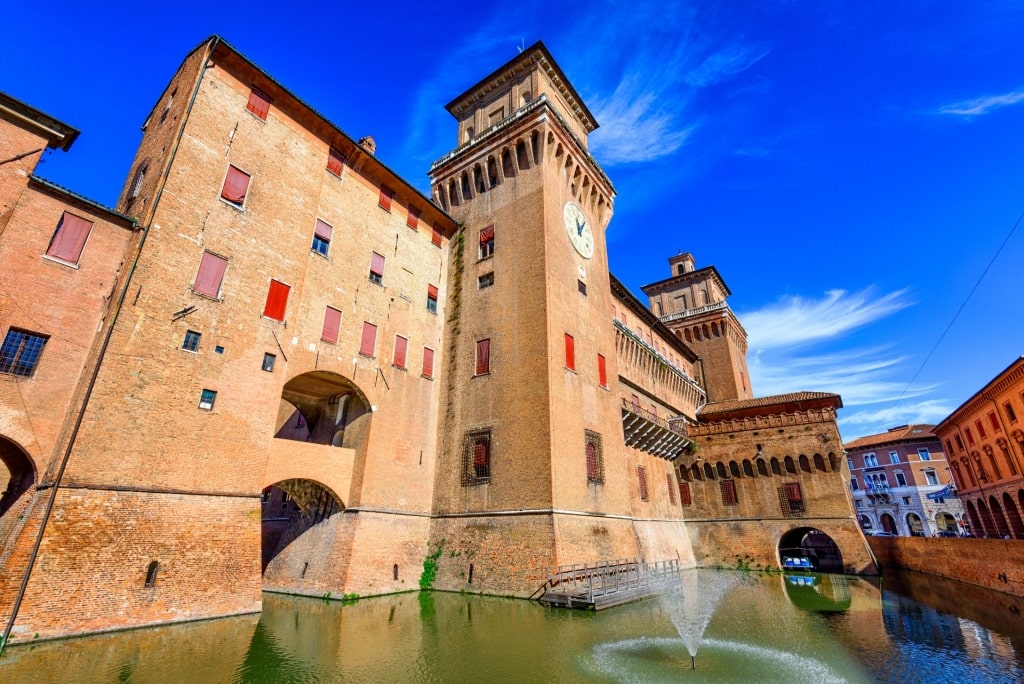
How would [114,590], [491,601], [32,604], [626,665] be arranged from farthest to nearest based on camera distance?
1. [491,601]
2. [114,590]
3. [32,604]
4. [626,665]

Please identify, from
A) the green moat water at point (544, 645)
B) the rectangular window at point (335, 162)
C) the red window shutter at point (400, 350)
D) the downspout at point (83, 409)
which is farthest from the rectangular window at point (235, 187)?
the green moat water at point (544, 645)

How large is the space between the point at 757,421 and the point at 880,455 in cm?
3207

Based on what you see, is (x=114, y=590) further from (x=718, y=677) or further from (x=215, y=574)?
(x=718, y=677)

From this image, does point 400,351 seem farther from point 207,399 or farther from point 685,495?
point 685,495

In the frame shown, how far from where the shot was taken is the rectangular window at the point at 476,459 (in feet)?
64.0

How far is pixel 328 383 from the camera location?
19.4 metres

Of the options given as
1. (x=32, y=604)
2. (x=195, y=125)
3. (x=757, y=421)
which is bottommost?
(x=32, y=604)

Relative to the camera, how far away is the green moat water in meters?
8.78

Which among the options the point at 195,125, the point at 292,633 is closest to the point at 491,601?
the point at 292,633

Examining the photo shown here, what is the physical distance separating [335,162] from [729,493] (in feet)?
99.0

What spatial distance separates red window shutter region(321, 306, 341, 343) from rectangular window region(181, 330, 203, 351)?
4.27m

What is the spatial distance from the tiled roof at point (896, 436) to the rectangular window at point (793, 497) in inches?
943

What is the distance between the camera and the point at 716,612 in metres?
15.6

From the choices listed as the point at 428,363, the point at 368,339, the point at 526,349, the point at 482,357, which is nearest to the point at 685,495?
the point at 526,349
